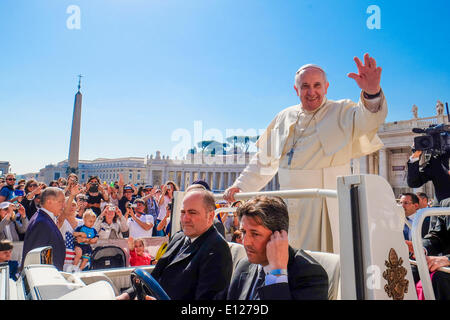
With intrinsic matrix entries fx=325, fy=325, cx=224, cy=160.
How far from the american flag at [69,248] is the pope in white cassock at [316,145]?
3.29 meters

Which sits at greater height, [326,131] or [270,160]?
[326,131]

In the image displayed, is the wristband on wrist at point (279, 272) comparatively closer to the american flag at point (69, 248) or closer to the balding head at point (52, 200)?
the balding head at point (52, 200)

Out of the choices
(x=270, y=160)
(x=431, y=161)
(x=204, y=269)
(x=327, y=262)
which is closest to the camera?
(x=327, y=262)

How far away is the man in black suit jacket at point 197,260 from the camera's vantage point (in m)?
2.06

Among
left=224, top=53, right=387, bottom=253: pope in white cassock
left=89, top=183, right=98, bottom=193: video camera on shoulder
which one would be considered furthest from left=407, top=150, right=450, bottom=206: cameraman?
left=89, top=183, right=98, bottom=193: video camera on shoulder

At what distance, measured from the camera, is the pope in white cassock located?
2.46 meters

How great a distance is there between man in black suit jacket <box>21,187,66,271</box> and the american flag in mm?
1047

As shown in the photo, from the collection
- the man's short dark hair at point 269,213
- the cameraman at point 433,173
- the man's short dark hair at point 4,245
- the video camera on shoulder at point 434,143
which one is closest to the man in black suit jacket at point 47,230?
the man's short dark hair at point 4,245

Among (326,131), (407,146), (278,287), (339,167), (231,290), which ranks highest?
(407,146)

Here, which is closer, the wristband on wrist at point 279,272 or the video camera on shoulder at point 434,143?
the wristband on wrist at point 279,272

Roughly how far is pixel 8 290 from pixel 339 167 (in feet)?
8.31

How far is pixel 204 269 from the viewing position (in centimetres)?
211
